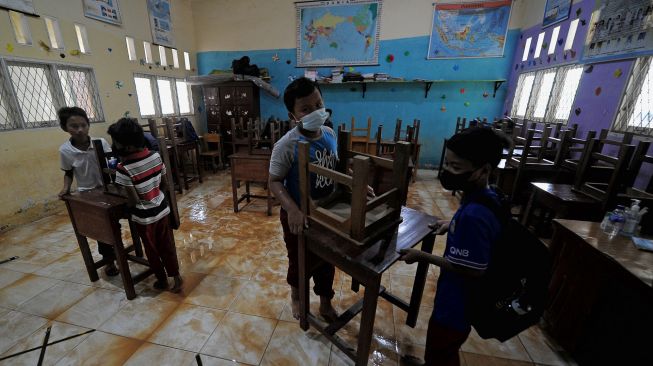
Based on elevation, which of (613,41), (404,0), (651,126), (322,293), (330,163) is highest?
(404,0)

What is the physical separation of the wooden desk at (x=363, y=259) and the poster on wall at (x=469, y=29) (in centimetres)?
492

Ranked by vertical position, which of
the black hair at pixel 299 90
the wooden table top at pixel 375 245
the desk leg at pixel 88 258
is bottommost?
the desk leg at pixel 88 258

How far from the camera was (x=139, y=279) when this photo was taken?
1.99m

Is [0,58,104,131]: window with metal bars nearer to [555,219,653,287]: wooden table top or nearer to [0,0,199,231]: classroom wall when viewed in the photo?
[0,0,199,231]: classroom wall

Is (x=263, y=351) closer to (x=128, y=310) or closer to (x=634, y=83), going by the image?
(x=128, y=310)

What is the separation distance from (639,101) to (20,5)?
6839 mm

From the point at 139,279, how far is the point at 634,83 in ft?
16.0

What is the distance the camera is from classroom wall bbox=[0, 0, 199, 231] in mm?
3035

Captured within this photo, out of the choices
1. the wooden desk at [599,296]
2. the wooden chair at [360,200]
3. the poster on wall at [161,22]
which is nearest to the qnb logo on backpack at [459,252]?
the wooden chair at [360,200]

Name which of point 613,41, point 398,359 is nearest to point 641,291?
point 398,359

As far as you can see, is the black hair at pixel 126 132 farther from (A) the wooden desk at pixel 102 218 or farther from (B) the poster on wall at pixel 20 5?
(B) the poster on wall at pixel 20 5

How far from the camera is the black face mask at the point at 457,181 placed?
3.18 ft

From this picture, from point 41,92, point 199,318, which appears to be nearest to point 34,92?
point 41,92

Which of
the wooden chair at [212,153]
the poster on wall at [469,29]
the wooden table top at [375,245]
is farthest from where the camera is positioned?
the wooden chair at [212,153]
